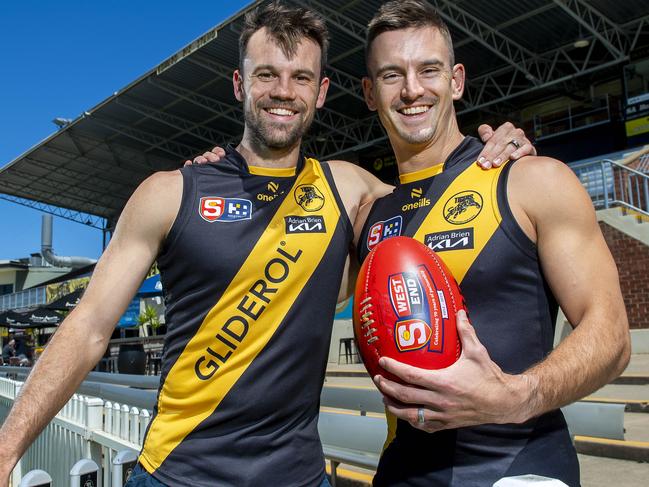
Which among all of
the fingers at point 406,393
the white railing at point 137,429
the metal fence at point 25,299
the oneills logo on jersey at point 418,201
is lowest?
the white railing at point 137,429

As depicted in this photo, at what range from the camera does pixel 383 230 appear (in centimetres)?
244

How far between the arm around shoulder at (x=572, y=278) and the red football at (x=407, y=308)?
0.27 metres

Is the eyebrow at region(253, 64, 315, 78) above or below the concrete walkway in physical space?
above

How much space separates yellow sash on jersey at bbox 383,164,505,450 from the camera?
82.7 inches

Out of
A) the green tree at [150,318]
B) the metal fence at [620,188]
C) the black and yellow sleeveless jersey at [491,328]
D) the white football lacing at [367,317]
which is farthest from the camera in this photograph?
the green tree at [150,318]

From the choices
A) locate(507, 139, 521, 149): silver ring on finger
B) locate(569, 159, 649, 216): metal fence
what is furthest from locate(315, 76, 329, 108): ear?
locate(569, 159, 649, 216): metal fence

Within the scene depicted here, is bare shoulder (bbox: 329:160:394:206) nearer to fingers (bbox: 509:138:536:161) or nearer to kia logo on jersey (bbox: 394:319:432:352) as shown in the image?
fingers (bbox: 509:138:536:161)

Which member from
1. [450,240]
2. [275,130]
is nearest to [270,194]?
[275,130]

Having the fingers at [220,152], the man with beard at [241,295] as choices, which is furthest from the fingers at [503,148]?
the fingers at [220,152]

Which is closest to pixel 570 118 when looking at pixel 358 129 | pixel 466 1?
pixel 466 1

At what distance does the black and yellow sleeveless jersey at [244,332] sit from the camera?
2.16 m

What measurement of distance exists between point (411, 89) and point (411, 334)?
1176 mm

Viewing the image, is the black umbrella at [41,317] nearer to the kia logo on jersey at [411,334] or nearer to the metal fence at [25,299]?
the metal fence at [25,299]

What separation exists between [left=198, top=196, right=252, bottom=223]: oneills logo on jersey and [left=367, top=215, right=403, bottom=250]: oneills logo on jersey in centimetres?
52
